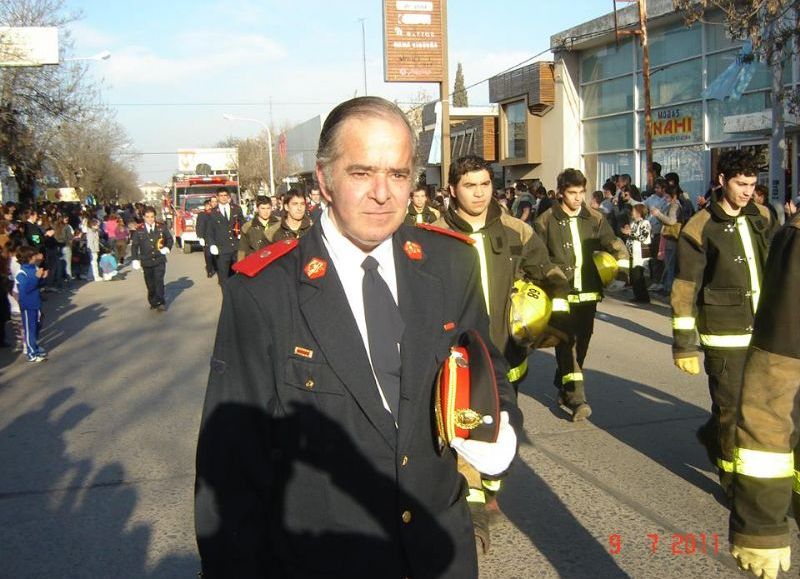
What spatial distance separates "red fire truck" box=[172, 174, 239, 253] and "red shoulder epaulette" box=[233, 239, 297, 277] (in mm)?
32678

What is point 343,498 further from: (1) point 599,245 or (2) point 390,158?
(1) point 599,245

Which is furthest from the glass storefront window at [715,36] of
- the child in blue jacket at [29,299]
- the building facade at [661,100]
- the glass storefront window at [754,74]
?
the child in blue jacket at [29,299]

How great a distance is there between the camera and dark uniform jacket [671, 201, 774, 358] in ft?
17.5

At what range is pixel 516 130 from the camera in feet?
107

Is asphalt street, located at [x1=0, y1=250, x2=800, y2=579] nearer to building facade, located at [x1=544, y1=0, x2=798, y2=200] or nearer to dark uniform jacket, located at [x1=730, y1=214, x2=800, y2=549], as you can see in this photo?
dark uniform jacket, located at [x1=730, y1=214, x2=800, y2=549]

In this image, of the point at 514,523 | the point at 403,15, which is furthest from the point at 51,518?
the point at 403,15

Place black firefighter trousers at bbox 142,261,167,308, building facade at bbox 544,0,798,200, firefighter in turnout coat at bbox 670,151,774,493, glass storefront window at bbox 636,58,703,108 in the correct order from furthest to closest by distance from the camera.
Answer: glass storefront window at bbox 636,58,703,108, building facade at bbox 544,0,798,200, black firefighter trousers at bbox 142,261,167,308, firefighter in turnout coat at bbox 670,151,774,493

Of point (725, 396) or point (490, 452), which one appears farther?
point (725, 396)

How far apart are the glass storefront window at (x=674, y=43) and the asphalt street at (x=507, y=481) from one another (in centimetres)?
1435

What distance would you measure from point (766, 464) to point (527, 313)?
9.10 feet

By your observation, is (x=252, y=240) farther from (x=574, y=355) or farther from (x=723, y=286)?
(x=723, y=286)

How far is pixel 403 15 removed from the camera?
85.1 feet

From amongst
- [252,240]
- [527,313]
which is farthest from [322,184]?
[252,240]

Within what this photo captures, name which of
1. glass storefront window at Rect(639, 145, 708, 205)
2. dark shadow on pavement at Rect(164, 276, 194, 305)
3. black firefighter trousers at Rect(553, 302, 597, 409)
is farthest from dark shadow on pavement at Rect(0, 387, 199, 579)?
glass storefront window at Rect(639, 145, 708, 205)
